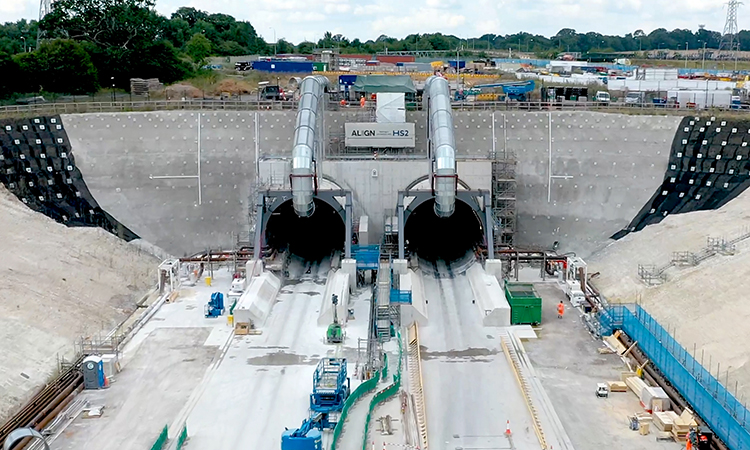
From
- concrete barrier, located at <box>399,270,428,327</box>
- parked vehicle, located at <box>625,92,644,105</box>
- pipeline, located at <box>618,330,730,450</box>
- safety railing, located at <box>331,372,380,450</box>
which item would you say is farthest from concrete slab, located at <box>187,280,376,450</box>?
parked vehicle, located at <box>625,92,644,105</box>

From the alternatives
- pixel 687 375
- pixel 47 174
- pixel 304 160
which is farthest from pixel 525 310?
pixel 47 174

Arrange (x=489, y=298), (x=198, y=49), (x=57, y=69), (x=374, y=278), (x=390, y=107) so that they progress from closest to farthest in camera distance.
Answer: (x=489, y=298), (x=374, y=278), (x=390, y=107), (x=57, y=69), (x=198, y=49)

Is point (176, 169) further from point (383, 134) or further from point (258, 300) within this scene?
point (258, 300)

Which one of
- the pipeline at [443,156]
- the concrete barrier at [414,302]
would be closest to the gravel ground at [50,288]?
the concrete barrier at [414,302]

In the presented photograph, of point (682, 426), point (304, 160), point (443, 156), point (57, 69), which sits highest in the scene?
point (57, 69)

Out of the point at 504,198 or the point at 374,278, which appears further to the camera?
the point at 504,198

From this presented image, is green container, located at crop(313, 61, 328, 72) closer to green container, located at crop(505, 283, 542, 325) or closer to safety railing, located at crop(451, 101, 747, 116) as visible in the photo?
safety railing, located at crop(451, 101, 747, 116)
